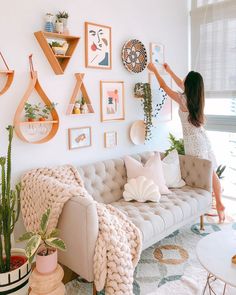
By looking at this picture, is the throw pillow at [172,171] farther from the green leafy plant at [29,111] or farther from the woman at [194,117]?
the green leafy plant at [29,111]

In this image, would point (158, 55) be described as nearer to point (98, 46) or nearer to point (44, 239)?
point (98, 46)

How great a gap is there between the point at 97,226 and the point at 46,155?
966 millimetres

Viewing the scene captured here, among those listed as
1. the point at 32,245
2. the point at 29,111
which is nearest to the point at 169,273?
the point at 32,245

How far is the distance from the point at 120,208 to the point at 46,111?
3.44ft

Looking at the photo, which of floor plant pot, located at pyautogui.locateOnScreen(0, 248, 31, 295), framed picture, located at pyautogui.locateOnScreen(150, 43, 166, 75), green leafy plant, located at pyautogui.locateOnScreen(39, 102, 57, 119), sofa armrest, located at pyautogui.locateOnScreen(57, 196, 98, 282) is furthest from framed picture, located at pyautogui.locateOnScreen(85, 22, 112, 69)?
floor plant pot, located at pyautogui.locateOnScreen(0, 248, 31, 295)

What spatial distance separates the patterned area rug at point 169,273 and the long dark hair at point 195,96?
1212 millimetres

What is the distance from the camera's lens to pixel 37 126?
8.19 ft

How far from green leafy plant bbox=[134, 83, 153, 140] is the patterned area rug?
129cm

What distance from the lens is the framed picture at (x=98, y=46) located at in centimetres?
277

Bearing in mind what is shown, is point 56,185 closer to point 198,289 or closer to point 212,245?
point 212,245

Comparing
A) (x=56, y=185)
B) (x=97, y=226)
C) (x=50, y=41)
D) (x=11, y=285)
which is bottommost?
(x=11, y=285)

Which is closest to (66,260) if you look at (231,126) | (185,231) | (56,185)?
(56,185)

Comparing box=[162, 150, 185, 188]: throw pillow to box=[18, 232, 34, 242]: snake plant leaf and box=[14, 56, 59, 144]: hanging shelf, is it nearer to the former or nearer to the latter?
box=[14, 56, 59, 144]: hanging shelf

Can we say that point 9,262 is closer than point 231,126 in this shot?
Yes
